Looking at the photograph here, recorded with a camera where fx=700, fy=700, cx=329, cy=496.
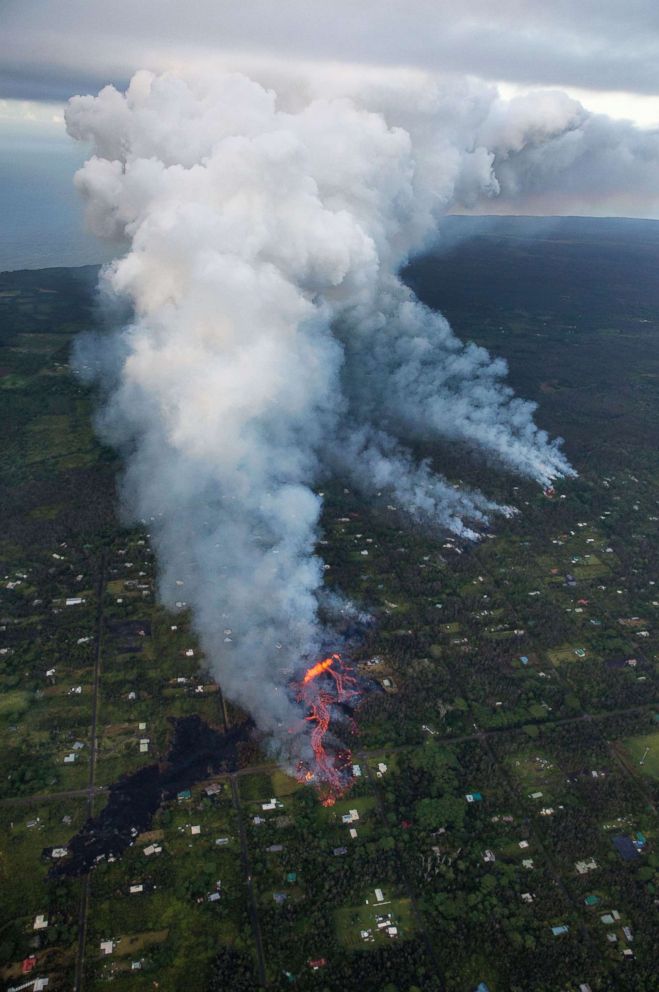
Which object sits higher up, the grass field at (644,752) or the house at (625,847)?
the grass field at (644,752)

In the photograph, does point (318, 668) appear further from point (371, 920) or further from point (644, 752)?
point (644, 752)

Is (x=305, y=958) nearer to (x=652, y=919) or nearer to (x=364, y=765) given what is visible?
(x=364, y=765)

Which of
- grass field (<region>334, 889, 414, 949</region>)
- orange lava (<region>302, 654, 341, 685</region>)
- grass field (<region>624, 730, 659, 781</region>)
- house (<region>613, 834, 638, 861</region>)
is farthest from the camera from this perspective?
orange lava (<region>302, 654, 341, 685</region>)

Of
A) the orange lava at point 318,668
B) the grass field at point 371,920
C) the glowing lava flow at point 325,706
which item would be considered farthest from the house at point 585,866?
the orange lava at point 318,668

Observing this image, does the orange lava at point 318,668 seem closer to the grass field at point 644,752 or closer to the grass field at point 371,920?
the grass field at point 371,920

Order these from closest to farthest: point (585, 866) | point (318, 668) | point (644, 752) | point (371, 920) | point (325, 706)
→ point (371, 920), point (585, 866), point (644, 752), point (325, 706), point (318, 668)

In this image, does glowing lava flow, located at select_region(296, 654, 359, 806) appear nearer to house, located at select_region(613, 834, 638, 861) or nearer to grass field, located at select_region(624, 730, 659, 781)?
house, located at select_region(613, 834, 638, 861)

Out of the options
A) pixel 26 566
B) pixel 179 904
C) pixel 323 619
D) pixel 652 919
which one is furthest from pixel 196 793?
pixel 26 566

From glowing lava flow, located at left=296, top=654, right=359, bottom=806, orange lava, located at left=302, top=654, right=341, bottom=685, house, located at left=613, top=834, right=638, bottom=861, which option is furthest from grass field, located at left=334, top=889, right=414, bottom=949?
orange lava, located at left=302, top=654, right=341, bottom=685

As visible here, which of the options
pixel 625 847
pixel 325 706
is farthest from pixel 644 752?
pixel 325 706
